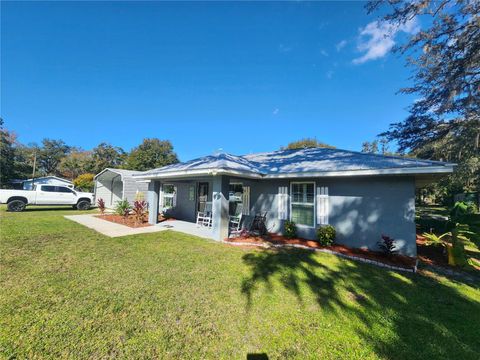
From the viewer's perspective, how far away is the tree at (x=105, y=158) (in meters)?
38.3

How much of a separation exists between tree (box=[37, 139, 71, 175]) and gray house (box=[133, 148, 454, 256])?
49976 millimetres

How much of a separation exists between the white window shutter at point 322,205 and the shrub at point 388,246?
69.5 inches

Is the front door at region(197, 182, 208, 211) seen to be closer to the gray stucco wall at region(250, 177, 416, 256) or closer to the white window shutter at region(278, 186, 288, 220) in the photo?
the white window shutter at region(278, 186, 288, 220)

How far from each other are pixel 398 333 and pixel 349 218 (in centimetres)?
454

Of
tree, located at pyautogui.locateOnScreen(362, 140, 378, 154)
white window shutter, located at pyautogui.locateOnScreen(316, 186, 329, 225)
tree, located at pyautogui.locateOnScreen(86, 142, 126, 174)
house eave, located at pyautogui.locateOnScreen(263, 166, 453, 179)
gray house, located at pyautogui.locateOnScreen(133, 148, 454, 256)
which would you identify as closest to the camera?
house eave, located at pyautogui.locateOnScreen(263, 166, 453, 179)

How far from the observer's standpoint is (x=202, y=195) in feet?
39.7

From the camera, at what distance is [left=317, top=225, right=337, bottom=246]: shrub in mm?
7078

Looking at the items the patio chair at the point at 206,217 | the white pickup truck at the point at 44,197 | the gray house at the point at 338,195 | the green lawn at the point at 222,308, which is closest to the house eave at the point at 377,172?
the gray house at the point at 338,195

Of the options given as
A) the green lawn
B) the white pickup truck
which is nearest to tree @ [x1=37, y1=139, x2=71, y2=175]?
the white pickup truck

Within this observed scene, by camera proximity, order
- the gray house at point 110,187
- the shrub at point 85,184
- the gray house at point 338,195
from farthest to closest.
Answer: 1. the shrub at point 85,184
2. the gray house at point 110,187
3. the gray house at point 338,195

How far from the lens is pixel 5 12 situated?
8.75m

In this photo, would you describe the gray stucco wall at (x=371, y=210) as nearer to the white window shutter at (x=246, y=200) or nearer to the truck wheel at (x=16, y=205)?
the white window shutter at (x=246, y=200)

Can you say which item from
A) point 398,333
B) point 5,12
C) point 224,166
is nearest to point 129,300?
point 398,333

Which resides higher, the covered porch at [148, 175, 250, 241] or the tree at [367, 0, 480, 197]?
the tree at [367, 0, 480, 197]
